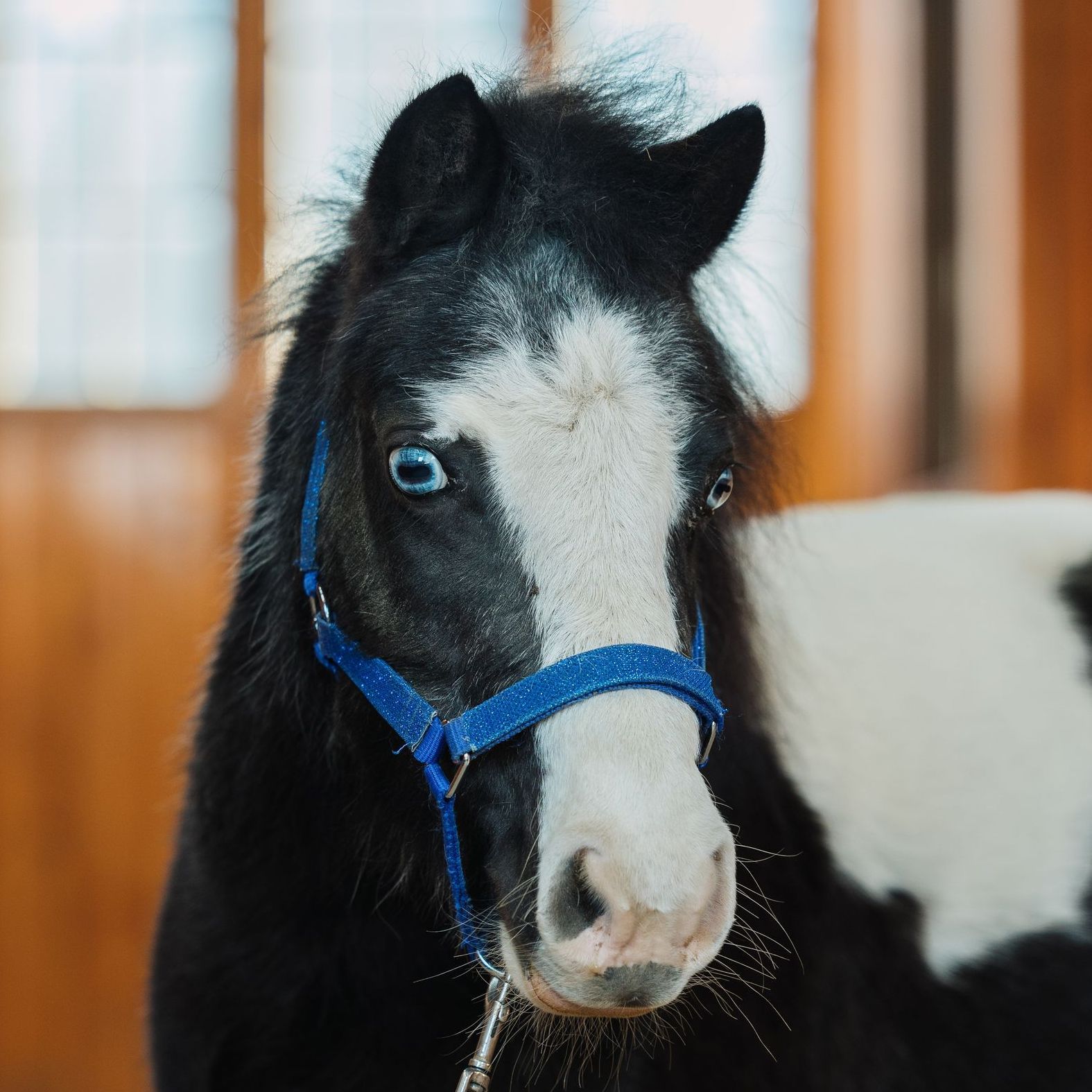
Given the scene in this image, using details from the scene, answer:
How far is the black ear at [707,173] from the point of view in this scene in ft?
4.09

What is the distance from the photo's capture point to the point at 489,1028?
1.08 m

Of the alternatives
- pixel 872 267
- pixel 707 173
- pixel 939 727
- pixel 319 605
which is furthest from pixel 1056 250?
pixel 319 605

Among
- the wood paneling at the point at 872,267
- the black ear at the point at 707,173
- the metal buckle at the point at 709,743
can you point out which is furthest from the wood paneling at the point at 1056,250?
the metal buckle at the point at 709,743

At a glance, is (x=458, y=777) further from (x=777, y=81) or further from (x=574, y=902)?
(x=777, y=81)

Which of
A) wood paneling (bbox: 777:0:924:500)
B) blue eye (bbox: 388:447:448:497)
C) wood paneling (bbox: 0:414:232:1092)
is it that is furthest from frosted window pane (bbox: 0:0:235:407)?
blue eye (bbox: 388:447:448:497)

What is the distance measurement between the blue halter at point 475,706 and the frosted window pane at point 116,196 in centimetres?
284

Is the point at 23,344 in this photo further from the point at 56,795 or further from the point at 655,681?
the point at 655,681

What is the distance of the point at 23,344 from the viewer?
12.6 feet

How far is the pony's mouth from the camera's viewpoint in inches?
35.4

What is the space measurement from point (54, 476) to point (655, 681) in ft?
11.0

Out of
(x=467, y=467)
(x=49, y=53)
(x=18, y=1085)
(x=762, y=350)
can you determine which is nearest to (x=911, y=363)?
(x=762, y=350)

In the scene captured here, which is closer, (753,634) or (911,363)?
(753,634)

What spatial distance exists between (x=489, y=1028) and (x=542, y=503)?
1.62ft

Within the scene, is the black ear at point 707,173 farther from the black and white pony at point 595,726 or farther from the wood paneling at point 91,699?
the wood paneling at point 91,699
